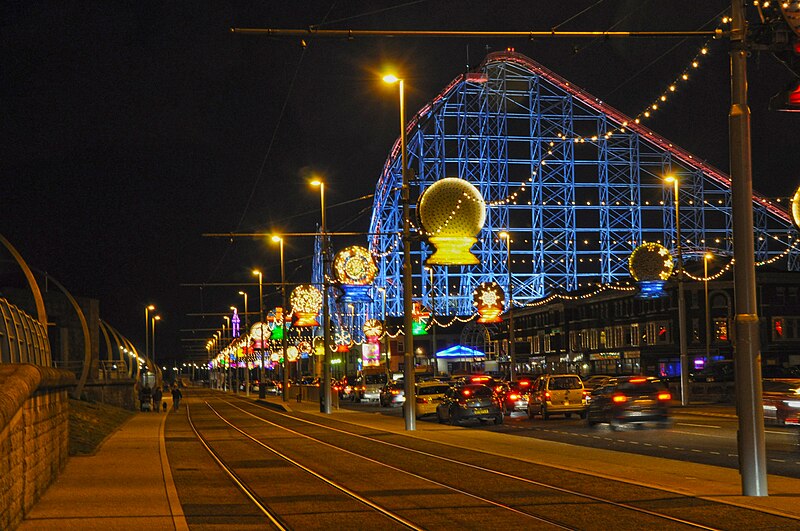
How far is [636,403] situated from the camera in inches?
1236

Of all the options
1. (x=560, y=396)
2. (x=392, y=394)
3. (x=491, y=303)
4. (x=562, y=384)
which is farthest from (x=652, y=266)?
(x=392, y=394)

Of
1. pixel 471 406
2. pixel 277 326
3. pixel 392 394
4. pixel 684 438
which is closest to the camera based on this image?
pixel 684 438

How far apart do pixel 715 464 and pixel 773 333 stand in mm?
52274

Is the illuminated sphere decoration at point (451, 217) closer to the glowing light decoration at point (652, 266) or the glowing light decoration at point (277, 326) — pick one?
Answer: the glowing light decoration at point (652, 266)

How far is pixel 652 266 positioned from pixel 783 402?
13184mm

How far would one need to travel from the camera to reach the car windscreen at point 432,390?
42.9 metres

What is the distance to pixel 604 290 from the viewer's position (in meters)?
83.0

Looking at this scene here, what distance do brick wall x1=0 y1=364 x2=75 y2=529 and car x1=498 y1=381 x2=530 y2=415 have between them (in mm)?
28224

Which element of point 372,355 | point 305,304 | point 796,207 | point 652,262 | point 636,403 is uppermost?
point 652,262

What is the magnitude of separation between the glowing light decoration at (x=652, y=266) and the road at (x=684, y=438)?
5.21 metres

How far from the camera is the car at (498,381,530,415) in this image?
45.8 m

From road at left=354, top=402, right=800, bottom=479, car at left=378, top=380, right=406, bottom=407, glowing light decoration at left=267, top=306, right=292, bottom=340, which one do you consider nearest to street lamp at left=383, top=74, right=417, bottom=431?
road at left=354, top=402, right=800, bottom=479

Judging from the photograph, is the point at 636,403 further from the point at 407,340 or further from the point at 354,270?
the point at 354,270

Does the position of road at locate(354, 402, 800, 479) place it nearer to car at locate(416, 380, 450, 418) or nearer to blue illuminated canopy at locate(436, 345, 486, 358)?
car at locate(416, 380, 450, 418)
